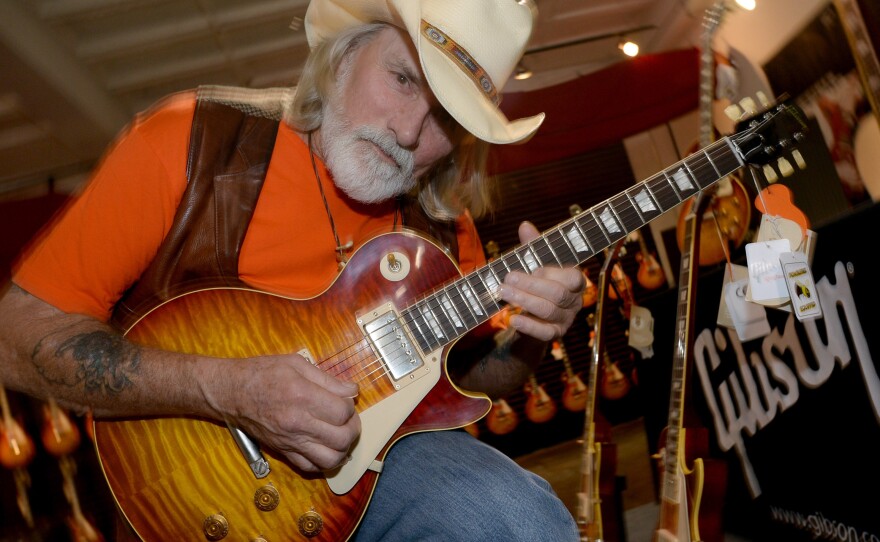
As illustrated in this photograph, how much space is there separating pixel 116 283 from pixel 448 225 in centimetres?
105

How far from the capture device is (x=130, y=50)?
4766mm

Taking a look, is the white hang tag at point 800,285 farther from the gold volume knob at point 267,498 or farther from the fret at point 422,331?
the gold volume knob at point 267,498

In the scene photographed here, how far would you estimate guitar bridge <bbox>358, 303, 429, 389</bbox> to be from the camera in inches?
57.6

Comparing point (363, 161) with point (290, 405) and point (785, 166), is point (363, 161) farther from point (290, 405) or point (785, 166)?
point (785, 166)

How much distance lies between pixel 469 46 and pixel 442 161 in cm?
54

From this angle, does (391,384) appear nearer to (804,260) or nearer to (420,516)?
(420,516)

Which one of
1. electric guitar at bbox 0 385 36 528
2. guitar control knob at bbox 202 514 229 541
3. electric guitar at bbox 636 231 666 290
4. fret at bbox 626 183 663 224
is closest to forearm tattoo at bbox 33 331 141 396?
guitar control knob at bbox 202 514 229 541

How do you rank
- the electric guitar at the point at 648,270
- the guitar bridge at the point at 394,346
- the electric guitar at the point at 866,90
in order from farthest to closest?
1. the electric guitar at the point at 648,270
2. the electric guitar at the point at 866,90
3. the guitar bridge at the point at 394,346

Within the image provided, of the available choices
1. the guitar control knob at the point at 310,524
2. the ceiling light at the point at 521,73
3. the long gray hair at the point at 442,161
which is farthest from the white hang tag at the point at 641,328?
the ceiling light at the point at 521,73

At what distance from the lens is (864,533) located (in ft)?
6.11

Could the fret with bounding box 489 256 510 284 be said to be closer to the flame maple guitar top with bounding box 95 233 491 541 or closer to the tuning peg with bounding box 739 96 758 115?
the flame maple guitar top with bounding box 95 233 491 541

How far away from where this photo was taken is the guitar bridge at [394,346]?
1.46m

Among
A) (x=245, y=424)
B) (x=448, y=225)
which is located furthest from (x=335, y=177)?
(x=245, y=424)

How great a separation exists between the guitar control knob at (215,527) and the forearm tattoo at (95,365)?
1.14 ft
